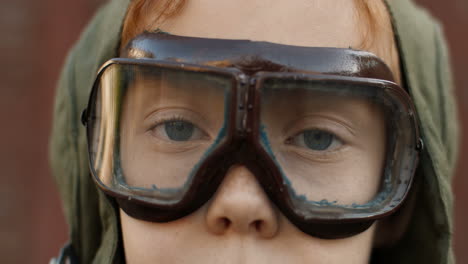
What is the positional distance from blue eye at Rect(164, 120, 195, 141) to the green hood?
0.24 m

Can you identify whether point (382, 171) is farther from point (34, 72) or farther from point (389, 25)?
A: point (34, 72)

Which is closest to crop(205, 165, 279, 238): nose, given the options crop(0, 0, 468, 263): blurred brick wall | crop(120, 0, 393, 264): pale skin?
crop(120, 0, 393, 264): pale skin

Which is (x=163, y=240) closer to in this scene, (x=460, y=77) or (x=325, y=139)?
(x=325, y=139)

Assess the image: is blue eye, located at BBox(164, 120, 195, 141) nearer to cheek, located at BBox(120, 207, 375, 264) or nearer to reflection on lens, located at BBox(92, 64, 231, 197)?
reflection on lens, located at BBox(92, 64, 231, 197)

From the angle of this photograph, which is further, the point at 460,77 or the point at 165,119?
the point at 460,77

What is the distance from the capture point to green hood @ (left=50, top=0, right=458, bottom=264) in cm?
115

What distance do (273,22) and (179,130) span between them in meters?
0.27

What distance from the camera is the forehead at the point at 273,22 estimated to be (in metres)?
0.99

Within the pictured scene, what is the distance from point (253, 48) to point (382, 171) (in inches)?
14.8

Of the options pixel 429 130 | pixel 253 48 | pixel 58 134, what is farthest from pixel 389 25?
pixel 58 134

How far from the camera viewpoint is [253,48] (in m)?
0.97

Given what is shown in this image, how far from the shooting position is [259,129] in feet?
3.20

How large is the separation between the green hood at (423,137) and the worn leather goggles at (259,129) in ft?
0.39

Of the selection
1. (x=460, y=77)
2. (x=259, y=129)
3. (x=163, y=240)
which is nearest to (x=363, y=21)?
(x=259, y=129)
